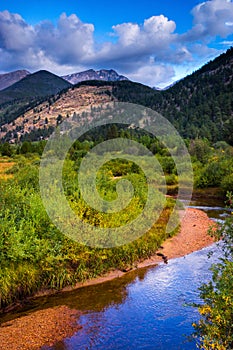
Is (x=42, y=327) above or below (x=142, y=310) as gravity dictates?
above

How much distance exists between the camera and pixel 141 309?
1526 cm

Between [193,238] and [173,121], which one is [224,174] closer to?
[193,238]

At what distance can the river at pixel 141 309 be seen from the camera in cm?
1270

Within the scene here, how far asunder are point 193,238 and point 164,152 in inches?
2173

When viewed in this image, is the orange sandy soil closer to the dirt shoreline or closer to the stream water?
the dirt shoreline

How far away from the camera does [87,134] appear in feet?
472

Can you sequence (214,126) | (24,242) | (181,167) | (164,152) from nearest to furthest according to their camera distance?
(24,242), (181,167), (164,152), (214,126)

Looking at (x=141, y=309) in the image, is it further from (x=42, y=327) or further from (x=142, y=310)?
(x=42, y=327)

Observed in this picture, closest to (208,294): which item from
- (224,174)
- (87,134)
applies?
(224,174)

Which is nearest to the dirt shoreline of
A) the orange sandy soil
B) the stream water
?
the orange sandy soil

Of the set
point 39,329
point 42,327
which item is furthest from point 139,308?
point 39,329

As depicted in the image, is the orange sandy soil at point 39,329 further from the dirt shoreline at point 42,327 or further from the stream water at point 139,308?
the stream water at point 139,308

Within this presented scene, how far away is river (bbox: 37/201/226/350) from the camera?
41.7 feet

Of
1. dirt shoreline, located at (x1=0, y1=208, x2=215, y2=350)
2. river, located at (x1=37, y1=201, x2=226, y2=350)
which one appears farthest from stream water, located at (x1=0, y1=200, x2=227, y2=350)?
dirt shoreline, located at (x1=0, y1=208, x2=215, y2=350)
